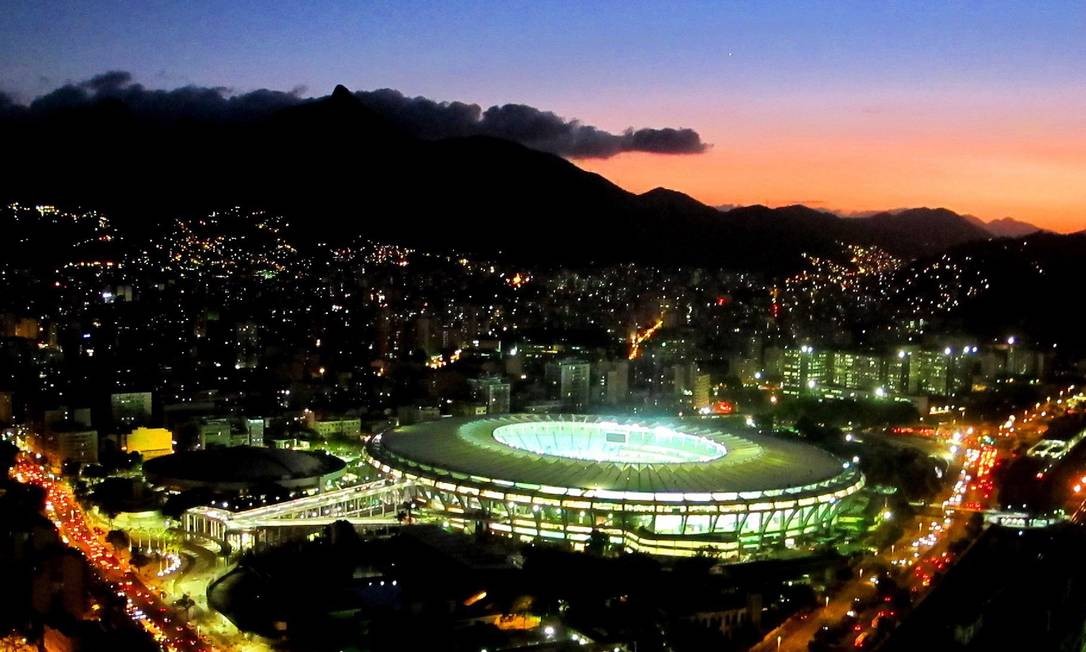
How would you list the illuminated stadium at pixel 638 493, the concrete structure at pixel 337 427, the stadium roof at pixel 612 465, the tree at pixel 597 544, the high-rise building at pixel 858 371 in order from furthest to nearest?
the high-rise building at pixel 858 371
the concrete structure at pixel 337 427
the stadium roof at pixel 612 465
the illuminated stadium at pixel 638 493
the tree at pixel 597 544

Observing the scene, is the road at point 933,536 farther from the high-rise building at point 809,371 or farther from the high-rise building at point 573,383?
the high-rise building at point 573,383

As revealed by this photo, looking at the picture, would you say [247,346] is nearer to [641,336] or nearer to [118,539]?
[641,336]

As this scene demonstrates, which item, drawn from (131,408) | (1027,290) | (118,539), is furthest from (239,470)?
(1027,290)

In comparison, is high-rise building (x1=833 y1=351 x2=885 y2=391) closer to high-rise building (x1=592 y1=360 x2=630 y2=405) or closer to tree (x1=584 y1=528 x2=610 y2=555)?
high-rise building (x1=592 y1=360 x2=630 y2=405)

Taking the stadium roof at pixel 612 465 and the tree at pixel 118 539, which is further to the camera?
the stadium roof at pixel 612 465

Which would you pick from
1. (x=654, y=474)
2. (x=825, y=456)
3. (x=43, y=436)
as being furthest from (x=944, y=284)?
(x=43, y=436)

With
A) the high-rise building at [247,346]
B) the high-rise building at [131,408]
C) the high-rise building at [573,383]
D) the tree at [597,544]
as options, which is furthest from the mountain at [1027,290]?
the high-rise building at [131,408]
